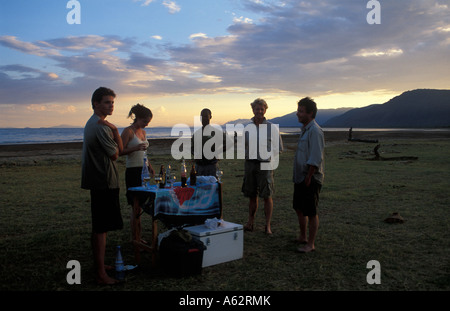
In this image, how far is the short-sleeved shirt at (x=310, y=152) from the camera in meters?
5.39

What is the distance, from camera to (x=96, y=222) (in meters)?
4.34

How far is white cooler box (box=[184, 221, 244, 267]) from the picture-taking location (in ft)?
16.8

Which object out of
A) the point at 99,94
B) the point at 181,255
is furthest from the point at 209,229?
the point at 99,94

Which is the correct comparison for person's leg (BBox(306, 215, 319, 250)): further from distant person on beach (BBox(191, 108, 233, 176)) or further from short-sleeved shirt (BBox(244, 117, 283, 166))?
distant person on beach (BBox(191, 108, 233, 176))

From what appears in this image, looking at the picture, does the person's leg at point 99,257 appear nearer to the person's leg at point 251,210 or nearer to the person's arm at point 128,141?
the person's arm at point 128,141

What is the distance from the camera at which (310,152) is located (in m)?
5.46

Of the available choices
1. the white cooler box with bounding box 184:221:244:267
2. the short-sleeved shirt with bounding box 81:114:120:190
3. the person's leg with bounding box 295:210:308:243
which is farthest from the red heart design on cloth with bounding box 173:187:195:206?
the person's leg with bounding box 295:210:308:243

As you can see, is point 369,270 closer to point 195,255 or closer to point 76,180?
point 195,255

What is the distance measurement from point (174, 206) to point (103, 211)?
1256 millimetres

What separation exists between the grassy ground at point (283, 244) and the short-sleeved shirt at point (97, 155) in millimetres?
1343

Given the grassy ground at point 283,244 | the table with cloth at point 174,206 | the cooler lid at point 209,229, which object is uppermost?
the table with cloth at point 174,206

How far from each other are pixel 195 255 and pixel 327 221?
12.5 feet

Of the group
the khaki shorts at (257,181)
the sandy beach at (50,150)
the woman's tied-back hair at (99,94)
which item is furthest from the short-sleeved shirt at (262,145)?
the sandy beach at (50,150)

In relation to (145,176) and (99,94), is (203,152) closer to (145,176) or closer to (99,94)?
(145,176)
